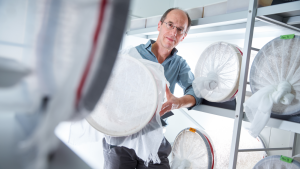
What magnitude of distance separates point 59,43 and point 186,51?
7.97 feet

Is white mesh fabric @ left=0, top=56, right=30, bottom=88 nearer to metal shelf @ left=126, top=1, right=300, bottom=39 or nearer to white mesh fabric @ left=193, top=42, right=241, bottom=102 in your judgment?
metal shelf @ left=126, top=1, right=300, bottom=39

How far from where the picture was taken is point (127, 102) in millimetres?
652

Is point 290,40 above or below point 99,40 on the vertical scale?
above

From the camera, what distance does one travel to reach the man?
4.40 ft

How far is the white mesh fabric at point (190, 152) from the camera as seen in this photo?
4.95ft

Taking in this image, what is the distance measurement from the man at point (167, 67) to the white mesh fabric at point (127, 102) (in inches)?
23.5

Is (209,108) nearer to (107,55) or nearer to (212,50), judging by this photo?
(212,50)

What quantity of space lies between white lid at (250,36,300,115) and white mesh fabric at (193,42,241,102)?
0.13m

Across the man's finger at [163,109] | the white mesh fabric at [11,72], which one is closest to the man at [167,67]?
the man's finger at [163,109]

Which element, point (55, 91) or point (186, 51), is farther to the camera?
point (186, 51)

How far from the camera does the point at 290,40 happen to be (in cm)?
93

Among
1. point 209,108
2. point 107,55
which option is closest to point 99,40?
point 107,55

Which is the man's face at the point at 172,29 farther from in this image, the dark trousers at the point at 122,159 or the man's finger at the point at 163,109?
the dark trousers at the point at 122,159

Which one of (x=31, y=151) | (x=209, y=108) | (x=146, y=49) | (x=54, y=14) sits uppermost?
(x=146, y=49)
